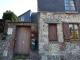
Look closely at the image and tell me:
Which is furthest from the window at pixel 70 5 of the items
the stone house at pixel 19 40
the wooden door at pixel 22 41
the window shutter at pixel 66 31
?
the wooden door at pixel 22 41

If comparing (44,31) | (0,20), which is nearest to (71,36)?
(44,31)

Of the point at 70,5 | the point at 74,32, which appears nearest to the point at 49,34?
the point at 74,32

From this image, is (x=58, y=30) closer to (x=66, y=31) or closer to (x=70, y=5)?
(x=66, y=31)

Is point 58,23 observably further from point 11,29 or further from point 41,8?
point 11,29

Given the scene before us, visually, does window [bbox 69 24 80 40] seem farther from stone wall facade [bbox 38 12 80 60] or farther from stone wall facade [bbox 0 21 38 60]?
stone wall facade [bbox 0 21 38 60]

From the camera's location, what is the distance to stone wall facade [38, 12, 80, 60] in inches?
332

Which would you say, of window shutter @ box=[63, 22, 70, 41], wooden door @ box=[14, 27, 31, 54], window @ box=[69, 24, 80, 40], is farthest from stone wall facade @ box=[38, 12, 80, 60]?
wooden door @ box=[14, 27, 31, 54]

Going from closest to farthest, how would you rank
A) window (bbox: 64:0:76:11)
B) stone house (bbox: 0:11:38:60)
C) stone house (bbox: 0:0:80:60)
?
stone house (bbox: 0:0:80:60), stone house (bbox: 0:11:38:60), window (bbox: 64:0:76:11)

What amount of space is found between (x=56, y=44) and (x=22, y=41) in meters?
3.27

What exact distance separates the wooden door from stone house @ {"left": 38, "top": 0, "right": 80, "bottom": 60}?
159 cm

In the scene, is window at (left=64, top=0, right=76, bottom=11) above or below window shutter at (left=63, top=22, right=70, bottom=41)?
above

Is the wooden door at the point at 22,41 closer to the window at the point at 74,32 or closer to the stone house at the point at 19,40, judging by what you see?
the stone house at the point at 19,40

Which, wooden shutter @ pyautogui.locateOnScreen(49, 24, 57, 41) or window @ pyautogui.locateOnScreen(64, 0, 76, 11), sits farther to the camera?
window @ pyautogui.locateOnScreen(64, 0, 76, 11)

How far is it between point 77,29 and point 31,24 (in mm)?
4276
